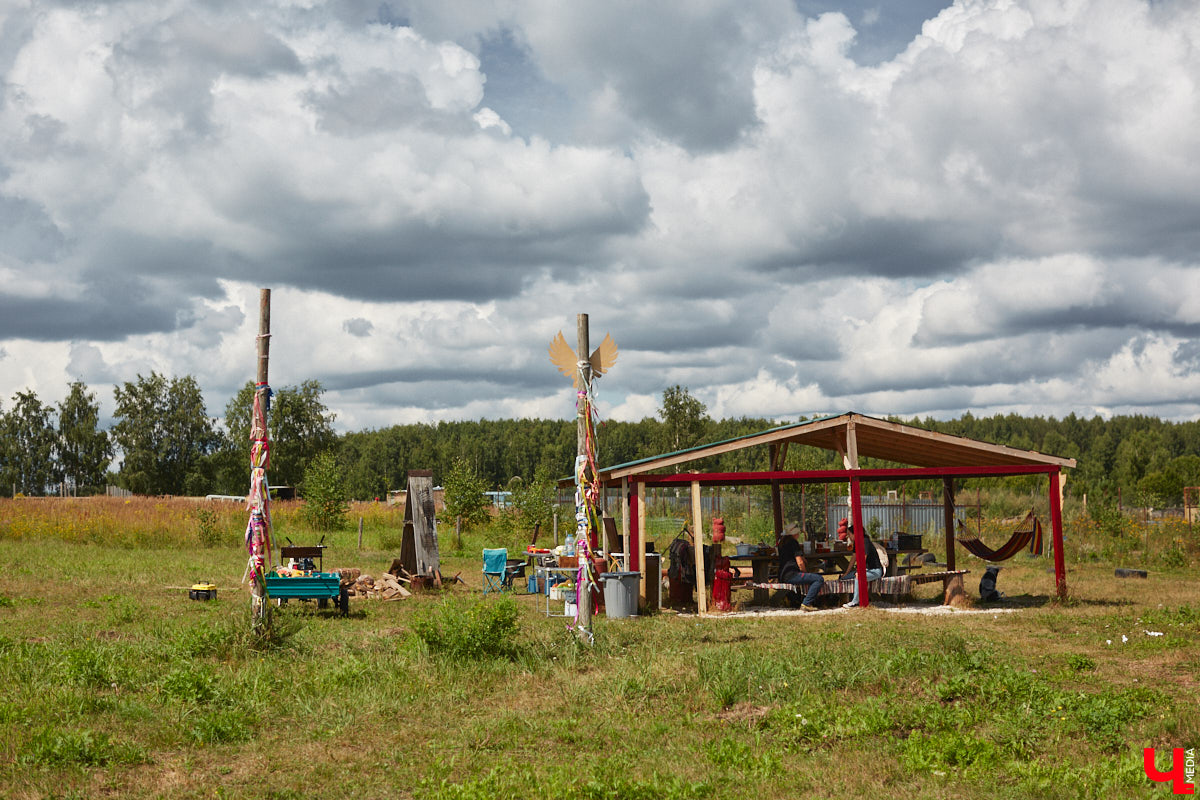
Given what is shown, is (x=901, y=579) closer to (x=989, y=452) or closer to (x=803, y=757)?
(x=989, y=452)

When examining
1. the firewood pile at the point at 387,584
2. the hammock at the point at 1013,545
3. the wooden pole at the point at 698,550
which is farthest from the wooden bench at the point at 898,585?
the firewood pile at the point at 387,584

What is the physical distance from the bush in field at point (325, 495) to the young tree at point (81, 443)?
5232 centimetres

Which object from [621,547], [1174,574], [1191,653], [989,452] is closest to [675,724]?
[1191,653]

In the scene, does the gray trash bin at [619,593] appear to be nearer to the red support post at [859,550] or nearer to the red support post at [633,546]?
the red support post at [633,546]

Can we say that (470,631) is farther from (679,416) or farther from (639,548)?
(679,416)

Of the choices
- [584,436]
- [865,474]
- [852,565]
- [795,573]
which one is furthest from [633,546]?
[584,436]

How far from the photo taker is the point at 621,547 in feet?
58.6

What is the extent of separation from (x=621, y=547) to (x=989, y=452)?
6.77 m

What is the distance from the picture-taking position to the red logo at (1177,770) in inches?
218

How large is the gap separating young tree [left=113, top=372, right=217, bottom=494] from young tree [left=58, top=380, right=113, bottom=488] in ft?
6.25

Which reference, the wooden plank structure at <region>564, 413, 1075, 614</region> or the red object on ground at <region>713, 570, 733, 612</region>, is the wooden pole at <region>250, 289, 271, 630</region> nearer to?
the wooden plank structure at <region>564, 413, 1075, 614</region>

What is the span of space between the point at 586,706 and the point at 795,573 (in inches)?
286

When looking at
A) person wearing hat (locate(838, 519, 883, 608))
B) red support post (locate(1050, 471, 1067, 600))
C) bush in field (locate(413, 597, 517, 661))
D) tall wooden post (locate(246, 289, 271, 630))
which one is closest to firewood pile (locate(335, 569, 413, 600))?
tall wooden post (locate(246, 289, 271, 630))

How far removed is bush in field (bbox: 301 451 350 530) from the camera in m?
28.9
